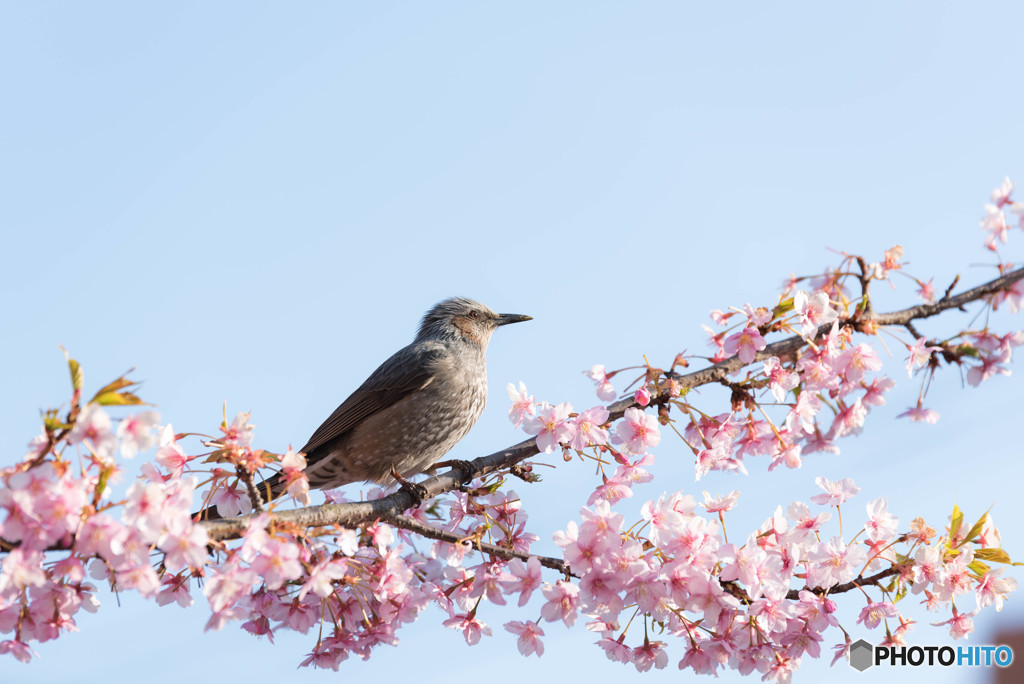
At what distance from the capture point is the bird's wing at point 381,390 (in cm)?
634

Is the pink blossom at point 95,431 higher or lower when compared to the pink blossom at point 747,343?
lower

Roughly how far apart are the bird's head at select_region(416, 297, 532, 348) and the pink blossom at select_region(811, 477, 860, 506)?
421 cm

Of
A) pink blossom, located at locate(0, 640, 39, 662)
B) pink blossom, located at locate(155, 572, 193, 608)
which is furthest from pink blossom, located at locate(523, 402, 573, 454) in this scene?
pink blossom, located at locate(0, 640, 39, 662)

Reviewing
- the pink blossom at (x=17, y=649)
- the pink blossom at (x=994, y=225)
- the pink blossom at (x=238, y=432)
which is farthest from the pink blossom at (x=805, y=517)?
the pink blossom at (x=17, y=649)

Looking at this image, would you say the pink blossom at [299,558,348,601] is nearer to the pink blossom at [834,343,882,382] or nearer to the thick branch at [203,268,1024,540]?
the thick branch at [203,268,1024,540]

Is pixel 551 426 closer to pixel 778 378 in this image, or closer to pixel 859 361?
pixel 778 378

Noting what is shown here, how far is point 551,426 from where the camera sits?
149 inches

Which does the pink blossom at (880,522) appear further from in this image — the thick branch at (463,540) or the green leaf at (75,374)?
the green leaf at (75,374)

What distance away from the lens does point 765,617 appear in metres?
3.43

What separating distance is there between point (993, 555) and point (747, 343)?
1.46m

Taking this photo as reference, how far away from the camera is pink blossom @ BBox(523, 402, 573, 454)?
3.76m

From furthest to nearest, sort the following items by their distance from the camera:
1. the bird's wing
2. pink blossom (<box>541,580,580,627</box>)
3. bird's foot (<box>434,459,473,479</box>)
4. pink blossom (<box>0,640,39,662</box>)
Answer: the bird's wing, bird's foot (<box>434,459,473,479</box>), pink blossom (<box>541,580,580,627</box>), pink blossom (<box>0,640,39,662</box>)

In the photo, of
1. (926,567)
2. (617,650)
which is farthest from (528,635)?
(926,567)

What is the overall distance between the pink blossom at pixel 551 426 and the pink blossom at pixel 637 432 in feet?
0.81
